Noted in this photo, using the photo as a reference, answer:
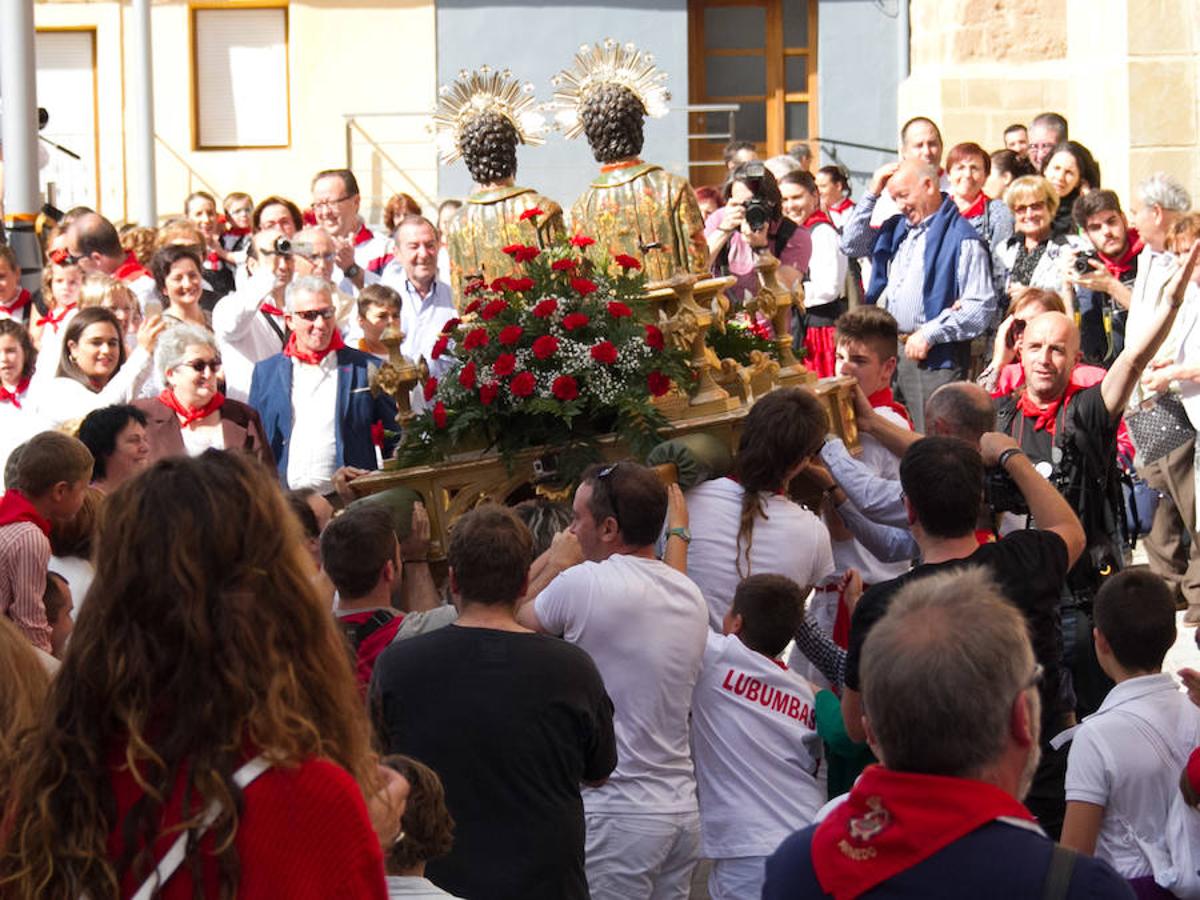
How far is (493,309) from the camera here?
7.00 metres

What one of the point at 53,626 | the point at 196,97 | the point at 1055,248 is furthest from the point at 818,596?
the point at 196,97

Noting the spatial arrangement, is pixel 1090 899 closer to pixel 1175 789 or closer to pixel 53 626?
pixel 1175 789

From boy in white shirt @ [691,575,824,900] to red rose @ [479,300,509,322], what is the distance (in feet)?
6.32

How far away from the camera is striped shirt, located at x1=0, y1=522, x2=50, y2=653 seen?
557 cm

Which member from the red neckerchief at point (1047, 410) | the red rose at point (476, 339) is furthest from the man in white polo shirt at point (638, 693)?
the red neckerchief at point (1047, 410)

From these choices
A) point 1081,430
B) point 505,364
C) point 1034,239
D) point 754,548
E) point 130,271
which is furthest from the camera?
point 130,271

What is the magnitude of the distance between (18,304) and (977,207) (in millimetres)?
5487

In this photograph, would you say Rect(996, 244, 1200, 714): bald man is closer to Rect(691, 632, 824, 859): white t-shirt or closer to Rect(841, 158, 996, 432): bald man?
Rect(691, 632, 824, 859): white t-shirt

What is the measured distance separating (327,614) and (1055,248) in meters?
8.57

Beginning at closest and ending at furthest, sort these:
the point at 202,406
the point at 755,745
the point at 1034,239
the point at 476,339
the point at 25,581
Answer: the point at 755,745, the point at 25,581, the point at 476,339, the point at 202,406, the point at 1034,239

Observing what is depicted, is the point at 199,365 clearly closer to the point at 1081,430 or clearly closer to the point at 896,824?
the point at 1081,430

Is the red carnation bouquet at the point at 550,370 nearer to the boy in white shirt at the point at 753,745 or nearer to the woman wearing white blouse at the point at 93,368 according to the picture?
the boy in white shirt at the point at 753,745

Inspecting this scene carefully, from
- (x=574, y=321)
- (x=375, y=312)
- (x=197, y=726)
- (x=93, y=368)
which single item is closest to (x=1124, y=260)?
(x=375, y=312)

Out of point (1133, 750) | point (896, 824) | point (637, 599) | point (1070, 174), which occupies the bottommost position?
point (1133, 750)
